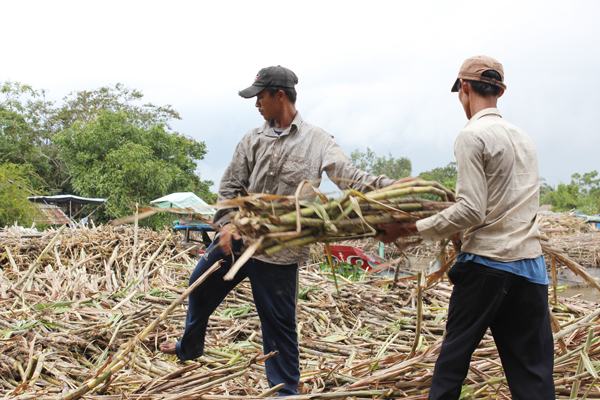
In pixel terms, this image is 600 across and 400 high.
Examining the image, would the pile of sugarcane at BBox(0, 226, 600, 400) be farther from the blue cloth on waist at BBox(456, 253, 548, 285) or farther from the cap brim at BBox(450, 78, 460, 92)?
the cap brim at BBox(450, 78, 460, 92)

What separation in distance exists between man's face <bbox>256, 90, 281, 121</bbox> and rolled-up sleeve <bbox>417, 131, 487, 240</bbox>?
1075 millimetres

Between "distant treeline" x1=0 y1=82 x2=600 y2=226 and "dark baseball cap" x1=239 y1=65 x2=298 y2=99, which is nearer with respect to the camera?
"dark baseball cap" x1=239 y1=65 x2=298 y2=99

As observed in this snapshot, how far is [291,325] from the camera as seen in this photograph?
3.43 metres

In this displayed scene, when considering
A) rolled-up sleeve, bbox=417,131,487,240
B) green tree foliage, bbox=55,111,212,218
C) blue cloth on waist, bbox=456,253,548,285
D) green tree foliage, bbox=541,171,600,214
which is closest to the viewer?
rolled-up sleeve, bbox=417,131,487,240

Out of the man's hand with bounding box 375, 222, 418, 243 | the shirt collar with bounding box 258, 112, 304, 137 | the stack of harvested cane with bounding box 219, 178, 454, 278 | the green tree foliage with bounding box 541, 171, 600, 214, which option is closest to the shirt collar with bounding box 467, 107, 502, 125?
the stack of harvested cane with bounding box 219, 178, 454, 278

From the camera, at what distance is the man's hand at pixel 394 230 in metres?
2.75

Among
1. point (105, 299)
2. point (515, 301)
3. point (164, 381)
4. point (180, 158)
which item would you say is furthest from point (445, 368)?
point (180, 158)

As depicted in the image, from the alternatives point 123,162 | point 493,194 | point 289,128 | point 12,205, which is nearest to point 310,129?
point 289,128

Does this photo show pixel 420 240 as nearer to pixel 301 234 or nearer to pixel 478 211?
pixel 478 211

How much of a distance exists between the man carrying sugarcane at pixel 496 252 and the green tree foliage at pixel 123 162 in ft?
69.3

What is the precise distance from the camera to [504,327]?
9.20 ft

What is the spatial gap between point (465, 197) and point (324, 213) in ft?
1.77

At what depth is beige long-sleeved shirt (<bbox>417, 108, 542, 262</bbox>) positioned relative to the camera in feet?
8.45

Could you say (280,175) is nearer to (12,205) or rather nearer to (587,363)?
(587,363)
